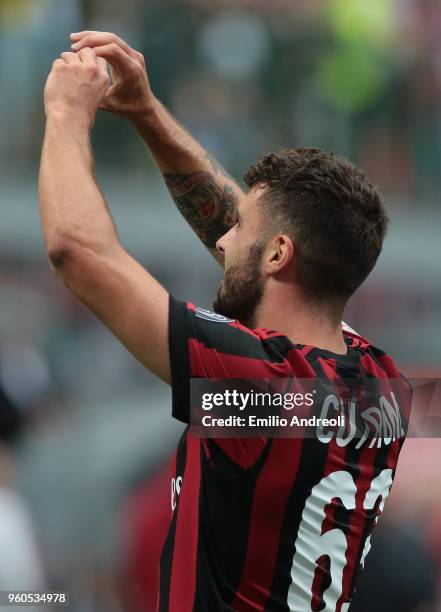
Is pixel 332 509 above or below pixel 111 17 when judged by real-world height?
below

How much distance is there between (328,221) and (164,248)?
2.77 meters

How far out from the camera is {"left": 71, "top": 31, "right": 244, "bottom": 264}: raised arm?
7.25ft

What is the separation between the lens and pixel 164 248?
4.70 m

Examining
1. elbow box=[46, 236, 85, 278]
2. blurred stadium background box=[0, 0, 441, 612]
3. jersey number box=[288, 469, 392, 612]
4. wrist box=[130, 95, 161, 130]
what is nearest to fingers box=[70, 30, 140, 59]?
wrist box=[130, 95, 161, 130]

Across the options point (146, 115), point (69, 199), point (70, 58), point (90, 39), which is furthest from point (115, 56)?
point (69, 199)

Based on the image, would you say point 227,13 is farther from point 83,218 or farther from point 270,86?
point 83,218

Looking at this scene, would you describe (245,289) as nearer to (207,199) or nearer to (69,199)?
(69,199)

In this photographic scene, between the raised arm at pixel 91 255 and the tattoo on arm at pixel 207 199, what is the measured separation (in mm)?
937

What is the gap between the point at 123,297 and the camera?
1605 mm

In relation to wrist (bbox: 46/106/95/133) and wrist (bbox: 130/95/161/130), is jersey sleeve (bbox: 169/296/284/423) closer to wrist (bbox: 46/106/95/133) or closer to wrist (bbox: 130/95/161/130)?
wrist (bbox: 46/106/95/133)

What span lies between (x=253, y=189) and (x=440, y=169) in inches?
134

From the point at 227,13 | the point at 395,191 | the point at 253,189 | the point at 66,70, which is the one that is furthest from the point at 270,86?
the point at 66,70

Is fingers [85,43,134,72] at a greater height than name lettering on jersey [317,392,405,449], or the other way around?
fingers [85,43,134,72]

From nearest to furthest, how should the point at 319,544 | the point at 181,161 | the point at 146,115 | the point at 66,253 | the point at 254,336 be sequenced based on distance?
the point at 66,253 < the point at 254,336 < the point at 319,544 < the point at 146,115 < the point at 181,161
